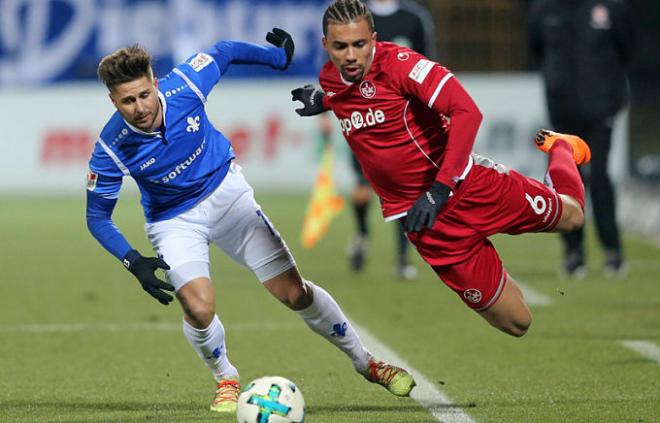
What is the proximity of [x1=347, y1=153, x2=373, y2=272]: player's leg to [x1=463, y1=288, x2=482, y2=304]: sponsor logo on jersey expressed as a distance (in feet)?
17.5

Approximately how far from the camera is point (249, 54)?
7008 mm

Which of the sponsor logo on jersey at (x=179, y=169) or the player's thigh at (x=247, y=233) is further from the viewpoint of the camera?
the player's thigh at (x=247, y=233)

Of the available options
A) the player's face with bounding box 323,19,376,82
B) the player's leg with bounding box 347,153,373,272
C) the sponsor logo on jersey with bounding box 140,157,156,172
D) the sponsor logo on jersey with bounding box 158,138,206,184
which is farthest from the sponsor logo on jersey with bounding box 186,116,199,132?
the player's leg with bounding box 347,153,373,272

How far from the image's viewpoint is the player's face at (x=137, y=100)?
627 cm

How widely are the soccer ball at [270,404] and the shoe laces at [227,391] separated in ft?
2.31

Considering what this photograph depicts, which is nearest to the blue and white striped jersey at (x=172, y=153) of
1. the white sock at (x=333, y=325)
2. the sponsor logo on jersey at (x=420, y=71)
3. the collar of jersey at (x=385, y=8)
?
the white sock at (x=333, y=325)

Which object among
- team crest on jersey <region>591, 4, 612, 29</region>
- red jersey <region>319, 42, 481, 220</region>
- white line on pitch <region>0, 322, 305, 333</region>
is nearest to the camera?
red jersey <region>319, 42, 481, 220</region>

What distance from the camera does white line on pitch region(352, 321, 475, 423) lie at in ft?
20.5

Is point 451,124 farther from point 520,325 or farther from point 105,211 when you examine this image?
point 105,211

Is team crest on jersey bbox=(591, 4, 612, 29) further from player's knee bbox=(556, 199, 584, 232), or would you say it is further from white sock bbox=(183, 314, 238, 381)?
white sock bbox=(183, 314, 238, 381)

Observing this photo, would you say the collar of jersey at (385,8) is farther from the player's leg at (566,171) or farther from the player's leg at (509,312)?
the player's leg at (509,312)

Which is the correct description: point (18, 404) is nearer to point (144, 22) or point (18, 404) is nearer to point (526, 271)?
point (526, 271)

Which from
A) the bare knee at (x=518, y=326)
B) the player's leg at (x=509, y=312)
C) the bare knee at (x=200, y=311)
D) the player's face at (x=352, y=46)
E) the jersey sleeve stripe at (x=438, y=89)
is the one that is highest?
the player's face at (x=352, y=46)

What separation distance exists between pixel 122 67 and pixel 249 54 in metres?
0.97
